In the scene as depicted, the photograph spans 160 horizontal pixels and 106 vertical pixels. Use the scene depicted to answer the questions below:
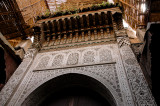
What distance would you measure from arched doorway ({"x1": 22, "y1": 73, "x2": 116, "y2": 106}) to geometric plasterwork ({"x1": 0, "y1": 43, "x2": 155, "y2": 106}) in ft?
0.58

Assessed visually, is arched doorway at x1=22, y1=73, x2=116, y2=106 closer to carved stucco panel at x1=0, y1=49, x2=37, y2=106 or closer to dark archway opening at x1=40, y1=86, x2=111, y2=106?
dark archway opening at x1=40, y1=86, x2=111, y2=106

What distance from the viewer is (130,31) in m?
5.81

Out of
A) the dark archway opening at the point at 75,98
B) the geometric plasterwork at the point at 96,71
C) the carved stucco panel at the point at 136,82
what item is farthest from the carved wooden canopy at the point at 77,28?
the dark archway opening at the point at 75,98

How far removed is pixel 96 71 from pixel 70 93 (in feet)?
3.93

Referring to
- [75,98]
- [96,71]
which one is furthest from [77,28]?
[75,98]

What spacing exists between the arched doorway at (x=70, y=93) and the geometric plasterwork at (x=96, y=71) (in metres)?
0.18

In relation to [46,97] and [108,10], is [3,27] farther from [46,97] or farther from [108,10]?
[108,10]

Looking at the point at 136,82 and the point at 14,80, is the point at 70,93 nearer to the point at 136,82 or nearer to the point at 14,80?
the point at 14,80

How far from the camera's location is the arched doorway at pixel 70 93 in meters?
3.53

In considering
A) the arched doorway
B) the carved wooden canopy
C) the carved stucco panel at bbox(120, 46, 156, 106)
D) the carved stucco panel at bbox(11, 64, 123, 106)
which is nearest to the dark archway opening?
the arched doorway

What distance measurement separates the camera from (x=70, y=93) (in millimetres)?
4016

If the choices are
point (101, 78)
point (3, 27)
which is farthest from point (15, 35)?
point (101, 78)

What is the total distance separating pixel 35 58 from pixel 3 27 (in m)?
3.12

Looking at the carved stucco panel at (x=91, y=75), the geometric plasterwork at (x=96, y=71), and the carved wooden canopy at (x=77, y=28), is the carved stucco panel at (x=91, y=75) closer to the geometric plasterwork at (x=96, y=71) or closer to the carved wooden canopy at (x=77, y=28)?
the geometric plasterwork at (x=96, y=71)
